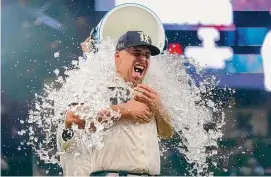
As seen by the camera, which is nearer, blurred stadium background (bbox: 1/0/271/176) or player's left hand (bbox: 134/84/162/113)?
player's left hand (bbox: 134/84/162/113)

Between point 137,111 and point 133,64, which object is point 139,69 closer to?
point 133,64

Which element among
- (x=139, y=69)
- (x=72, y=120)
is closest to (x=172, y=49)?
(x=139, y=69)

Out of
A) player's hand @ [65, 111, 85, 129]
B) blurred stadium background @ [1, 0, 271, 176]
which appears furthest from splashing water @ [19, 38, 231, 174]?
blurred stadium background @ [1, 0, 271, 176]

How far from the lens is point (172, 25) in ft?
14.1

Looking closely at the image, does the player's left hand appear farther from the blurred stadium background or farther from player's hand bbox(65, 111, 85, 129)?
the blurred stadium background

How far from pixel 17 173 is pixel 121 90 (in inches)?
90.3

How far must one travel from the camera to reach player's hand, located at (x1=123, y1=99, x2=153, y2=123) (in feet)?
6.75

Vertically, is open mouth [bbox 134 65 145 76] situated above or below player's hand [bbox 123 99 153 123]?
above

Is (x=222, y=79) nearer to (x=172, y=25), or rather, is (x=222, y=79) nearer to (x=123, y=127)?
(x=172, y=25)

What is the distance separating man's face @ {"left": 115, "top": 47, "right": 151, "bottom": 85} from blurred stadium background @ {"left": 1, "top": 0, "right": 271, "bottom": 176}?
200 centimetres

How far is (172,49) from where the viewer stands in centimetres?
414

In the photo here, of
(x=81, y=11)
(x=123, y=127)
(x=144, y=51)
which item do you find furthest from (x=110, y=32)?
(x=81, y=11)

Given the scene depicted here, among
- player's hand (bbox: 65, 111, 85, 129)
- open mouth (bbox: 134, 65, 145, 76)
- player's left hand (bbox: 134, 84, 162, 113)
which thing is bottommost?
player's hand (bbox: 65, 111, 85, 129)

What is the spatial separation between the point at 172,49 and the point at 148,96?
2092mm
